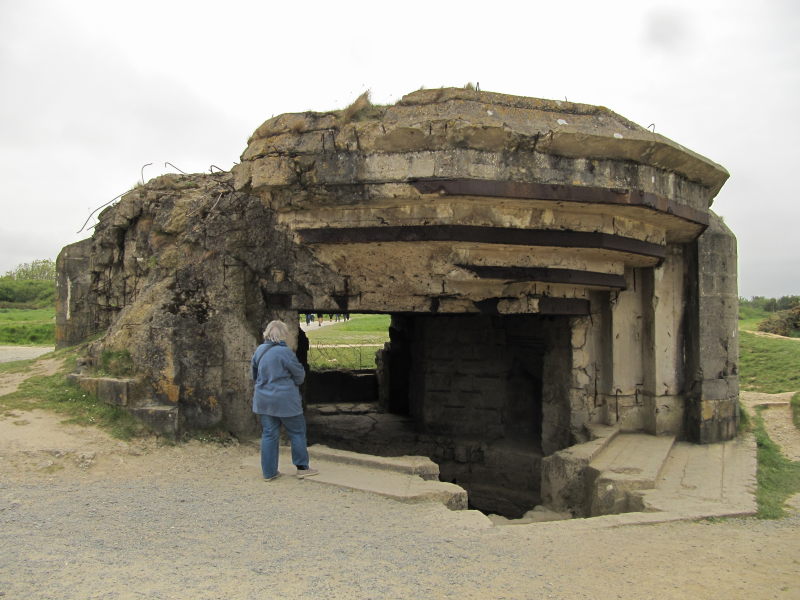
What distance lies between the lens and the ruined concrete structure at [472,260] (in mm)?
4844

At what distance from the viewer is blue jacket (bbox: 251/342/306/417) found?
177 inches

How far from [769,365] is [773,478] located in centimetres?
605

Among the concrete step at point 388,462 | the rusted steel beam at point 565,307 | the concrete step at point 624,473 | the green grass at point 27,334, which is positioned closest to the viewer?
the concrete step at point 624,473

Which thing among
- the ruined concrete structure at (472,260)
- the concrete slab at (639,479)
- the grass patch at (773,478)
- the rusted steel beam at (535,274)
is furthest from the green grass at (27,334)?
the grass patch at (773,478)

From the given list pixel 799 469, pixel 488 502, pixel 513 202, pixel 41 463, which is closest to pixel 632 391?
pixel 799 469

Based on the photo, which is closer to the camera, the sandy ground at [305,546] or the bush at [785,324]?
the sandy ground at [305,546]

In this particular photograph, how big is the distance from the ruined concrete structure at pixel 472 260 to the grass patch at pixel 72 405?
0.43ft

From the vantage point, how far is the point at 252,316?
602 centimetres

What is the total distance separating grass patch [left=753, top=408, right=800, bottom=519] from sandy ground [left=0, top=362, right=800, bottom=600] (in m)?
0.19

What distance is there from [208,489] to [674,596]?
9.95ft

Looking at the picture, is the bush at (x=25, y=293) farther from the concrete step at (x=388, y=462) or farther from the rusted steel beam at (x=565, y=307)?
the rusted steel beam at (x=565, y=307)

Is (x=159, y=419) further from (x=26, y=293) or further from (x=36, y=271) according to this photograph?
(x=36, y=271)

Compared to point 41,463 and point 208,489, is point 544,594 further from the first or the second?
point 41,463

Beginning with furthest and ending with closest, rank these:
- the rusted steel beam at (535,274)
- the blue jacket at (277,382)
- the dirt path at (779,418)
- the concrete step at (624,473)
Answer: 1. the dirt path at (779,418)
2. the rusted steel beam at (535,274)
3. the concrete step at (624,473)
4. the blue jacket at (277,382)
